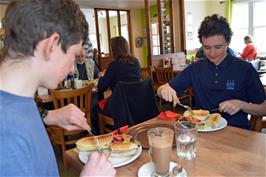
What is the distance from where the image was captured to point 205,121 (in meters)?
1.31

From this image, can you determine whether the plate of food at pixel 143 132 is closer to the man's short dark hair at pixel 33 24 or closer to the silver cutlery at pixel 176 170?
the silver cutlery at pixel 176 170

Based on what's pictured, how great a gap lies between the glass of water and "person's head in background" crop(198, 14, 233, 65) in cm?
84

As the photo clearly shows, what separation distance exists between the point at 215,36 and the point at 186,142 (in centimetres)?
95

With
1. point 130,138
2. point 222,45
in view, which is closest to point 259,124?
point 222,45

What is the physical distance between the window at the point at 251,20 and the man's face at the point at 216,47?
20.3 ft

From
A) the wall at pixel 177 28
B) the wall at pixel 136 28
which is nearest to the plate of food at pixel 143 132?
the wall at pixel 177 28

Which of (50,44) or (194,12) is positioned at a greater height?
(194,12)

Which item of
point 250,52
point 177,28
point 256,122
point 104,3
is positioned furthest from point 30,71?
point 104,3

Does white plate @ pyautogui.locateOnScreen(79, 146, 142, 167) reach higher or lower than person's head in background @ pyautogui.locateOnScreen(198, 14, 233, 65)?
lower

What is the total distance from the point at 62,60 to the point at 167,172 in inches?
20.3

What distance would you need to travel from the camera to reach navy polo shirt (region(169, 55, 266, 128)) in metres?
1.65

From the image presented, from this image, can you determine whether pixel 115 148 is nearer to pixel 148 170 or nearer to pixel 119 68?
pixel 148 170

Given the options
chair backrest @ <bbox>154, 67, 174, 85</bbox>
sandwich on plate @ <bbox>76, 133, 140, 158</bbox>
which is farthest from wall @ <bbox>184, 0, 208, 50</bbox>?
sandwich on plate @ <bbox>76, 133, 140, 158</bbox>

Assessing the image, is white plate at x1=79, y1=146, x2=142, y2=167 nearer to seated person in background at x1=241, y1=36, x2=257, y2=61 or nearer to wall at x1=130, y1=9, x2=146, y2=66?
seated person in background at x1=241, y1=36, x2=257, y2=61
